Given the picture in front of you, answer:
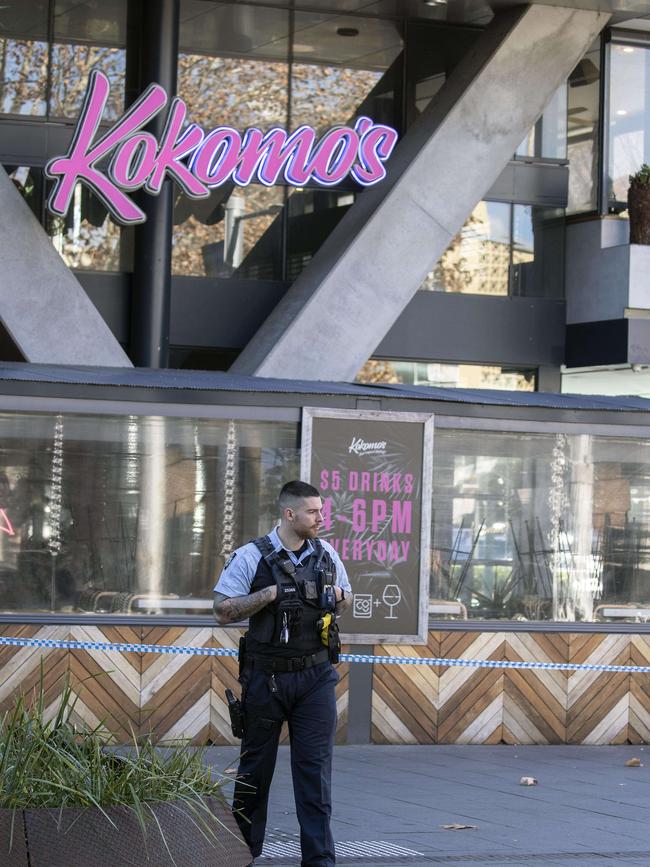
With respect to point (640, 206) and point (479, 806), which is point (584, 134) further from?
point (479, 806)

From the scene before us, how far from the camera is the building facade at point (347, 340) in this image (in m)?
12.1

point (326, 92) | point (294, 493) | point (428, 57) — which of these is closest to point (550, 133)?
point (428, 57)

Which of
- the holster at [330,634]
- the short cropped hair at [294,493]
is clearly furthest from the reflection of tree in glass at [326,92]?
the holster at [330,634]

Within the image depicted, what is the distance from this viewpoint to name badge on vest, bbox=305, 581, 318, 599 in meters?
7.39

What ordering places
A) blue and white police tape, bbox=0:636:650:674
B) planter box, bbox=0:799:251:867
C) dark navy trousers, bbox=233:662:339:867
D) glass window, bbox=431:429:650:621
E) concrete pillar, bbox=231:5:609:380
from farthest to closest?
concrete pillar, bbox=231:5:609:380 → glass window, bbox=431:429:650:621 → blue and white police tape, bbox=0:636:650:674 → dark navy trousers, bbox=233:662:339:867 → planter box, bbox=0:799:251:867

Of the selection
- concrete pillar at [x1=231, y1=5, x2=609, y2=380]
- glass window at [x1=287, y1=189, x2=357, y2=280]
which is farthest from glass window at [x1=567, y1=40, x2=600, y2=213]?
glass window at [x1=287, y1=189, x2=357, y2=280]

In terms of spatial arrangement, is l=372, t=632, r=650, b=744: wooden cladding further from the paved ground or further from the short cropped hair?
the short cropped hair

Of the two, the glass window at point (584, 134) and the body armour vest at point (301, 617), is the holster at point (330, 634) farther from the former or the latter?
the glass window at point (584, 134)

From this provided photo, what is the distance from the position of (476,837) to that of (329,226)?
10.1m

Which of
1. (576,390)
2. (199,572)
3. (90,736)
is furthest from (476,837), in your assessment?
(576,390)

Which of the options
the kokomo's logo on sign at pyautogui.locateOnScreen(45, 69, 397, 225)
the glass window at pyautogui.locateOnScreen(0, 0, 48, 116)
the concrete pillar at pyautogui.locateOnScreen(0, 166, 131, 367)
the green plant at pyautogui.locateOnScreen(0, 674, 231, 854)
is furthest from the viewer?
the glass window at pyautogui.locateOnScreen(0, 0, 48, 116)

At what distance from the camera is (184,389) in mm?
12078

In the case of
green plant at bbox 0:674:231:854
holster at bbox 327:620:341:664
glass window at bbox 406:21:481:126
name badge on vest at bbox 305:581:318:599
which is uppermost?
glass window at bbox 406:21:481:126

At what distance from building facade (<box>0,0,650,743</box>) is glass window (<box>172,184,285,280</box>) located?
3 centimetres
